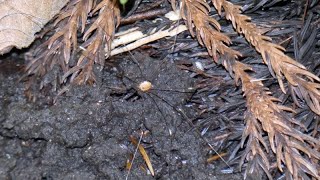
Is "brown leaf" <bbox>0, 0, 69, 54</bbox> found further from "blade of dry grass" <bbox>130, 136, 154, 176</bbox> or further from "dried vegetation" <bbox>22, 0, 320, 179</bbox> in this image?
"blade of dry grass" <bbox>130, 136, 154, 176</bbox>

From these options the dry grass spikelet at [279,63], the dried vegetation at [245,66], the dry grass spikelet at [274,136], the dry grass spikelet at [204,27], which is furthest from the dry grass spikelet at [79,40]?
the dry grass spikelet at [274,136]

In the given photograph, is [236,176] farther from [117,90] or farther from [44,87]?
[44,87]

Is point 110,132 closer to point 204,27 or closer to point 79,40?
point 79,40

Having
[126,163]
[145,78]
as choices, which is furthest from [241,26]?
[126,163]

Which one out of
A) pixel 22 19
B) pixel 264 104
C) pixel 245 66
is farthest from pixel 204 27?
pixel 22 19

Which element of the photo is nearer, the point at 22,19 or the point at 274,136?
the point at 274,136

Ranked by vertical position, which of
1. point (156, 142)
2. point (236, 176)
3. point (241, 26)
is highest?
point (241, 26)

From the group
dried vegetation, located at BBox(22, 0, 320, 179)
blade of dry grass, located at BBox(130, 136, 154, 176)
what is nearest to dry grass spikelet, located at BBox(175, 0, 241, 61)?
dried vegetation, located at BBox(22, 0, 320, 179)
